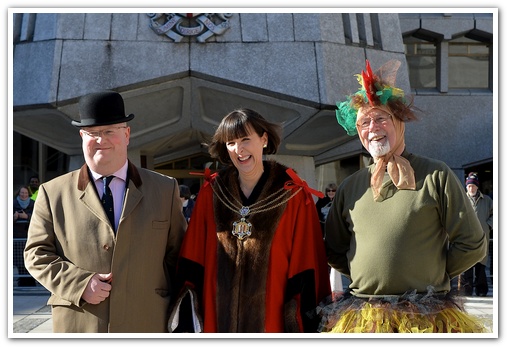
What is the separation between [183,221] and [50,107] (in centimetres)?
872

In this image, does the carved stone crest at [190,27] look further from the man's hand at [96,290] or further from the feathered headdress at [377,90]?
the man's hand at [96,290]

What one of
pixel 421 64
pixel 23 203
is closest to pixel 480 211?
pixel 23 203

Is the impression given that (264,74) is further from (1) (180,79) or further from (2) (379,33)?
(2) (379,33)

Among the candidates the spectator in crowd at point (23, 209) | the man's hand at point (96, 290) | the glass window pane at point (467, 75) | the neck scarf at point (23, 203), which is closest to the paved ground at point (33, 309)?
the spectator in crowd at point (23, 209)

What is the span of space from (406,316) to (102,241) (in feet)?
5.40

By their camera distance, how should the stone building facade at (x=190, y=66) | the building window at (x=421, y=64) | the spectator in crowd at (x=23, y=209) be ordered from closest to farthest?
1. the spectator in crowd at (x=23, y=209)
2. the stone building facade at (x=190, y=66)
3. the building window at (x=421, y=64)

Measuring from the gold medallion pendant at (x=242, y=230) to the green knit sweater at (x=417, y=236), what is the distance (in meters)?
0.60

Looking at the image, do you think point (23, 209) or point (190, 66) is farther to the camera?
point (190, 66)

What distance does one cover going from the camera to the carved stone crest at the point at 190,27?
41.8ft

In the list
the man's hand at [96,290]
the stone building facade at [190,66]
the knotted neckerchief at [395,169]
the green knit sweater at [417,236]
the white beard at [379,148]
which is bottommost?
the man's hand at [96,290]

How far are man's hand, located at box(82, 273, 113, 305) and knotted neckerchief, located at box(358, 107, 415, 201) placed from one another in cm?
152

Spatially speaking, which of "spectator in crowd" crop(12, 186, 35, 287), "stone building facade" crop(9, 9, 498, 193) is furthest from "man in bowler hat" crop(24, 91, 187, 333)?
"stone building facade" crop(9, 9, 498, 193)

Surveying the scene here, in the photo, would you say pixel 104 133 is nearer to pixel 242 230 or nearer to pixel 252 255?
pixel 242 230

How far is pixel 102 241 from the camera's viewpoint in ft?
13.5
